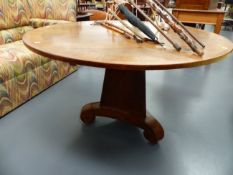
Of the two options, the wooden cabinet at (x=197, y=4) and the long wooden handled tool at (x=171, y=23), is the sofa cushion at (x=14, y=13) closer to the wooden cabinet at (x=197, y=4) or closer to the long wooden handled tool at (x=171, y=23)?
the long wooden handled tool at (x=171, y=23)

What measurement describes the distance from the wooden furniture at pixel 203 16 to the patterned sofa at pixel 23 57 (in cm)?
120

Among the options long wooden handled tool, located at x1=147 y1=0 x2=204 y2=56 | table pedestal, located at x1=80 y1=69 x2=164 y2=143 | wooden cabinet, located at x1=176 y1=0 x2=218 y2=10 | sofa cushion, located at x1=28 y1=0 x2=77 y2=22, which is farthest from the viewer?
wooden cabinet, located at x1=176 y1=0 x2=218 y2=10

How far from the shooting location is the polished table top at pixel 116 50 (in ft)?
2.73

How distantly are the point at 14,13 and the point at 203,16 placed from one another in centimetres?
186

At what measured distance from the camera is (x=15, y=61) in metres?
1.60

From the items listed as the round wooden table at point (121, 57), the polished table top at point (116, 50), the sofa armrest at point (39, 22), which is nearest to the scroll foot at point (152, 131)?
the round wooden table at point (121, 57)

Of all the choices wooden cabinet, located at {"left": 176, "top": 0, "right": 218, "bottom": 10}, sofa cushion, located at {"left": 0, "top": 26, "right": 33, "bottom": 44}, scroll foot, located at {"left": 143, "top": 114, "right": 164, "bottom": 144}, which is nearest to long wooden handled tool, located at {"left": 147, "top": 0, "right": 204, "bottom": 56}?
scroll foot, located at {"left": 143, "top": 114, "right": 164, "bottom": 144}

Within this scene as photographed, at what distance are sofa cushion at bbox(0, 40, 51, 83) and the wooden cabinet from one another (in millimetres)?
1637

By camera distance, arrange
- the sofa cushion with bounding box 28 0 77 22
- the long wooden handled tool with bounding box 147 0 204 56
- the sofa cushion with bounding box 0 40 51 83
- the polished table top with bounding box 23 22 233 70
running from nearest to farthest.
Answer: the polished table top with bounding box 23 22 233 70 < the long wooden handled tool with bounding box 147 0 204 56 < the sofa cushion with bounding box 0 40 51 83 < the sofa cushion with bounding box 28 0 77 22

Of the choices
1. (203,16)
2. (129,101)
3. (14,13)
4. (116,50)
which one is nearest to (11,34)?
(14,13)

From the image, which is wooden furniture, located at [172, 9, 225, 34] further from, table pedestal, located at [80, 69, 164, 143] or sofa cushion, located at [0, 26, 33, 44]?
sofa cushion, located at [0, 26, 33, 44]

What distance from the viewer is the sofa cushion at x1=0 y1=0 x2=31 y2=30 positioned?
6.29 feet

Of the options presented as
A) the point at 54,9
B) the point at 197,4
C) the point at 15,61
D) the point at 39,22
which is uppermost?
the point at 197,4

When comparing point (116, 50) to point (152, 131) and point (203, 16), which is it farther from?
point (203, 16)
